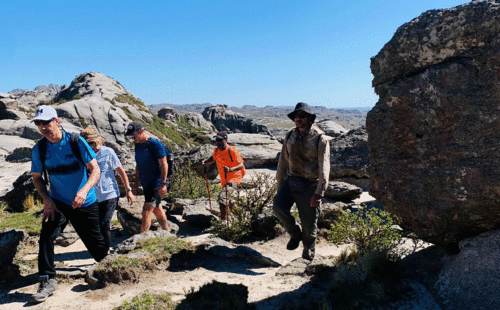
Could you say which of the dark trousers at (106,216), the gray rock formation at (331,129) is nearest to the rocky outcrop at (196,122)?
the gray rock formation at (331,129)

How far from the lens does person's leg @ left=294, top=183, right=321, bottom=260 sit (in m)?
5.53

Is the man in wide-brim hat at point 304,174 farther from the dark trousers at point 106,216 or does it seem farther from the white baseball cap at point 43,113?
the white baseball cap at point 43,113

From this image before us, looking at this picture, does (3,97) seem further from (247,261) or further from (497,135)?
(497,135)

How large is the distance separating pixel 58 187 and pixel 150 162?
6.19 ft

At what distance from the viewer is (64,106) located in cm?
3762

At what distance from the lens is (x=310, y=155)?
5391mm

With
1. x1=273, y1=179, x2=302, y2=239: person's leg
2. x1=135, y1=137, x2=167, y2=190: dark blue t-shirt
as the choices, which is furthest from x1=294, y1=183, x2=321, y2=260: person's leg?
x1=135, y1=137, x2=167, y2=190: dark blue t-shirt

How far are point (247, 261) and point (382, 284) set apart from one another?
2531 millimetres

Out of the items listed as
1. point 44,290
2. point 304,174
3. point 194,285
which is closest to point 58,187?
point 44,290

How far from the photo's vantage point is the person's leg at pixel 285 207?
567cm

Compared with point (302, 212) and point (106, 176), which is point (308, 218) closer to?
point (302, 212)

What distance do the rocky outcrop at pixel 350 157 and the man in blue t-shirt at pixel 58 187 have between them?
973 centimetres

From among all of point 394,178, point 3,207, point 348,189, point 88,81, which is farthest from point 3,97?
point 394,178

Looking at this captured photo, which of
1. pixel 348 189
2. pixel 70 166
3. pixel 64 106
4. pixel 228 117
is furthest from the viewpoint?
pixel 228 117
